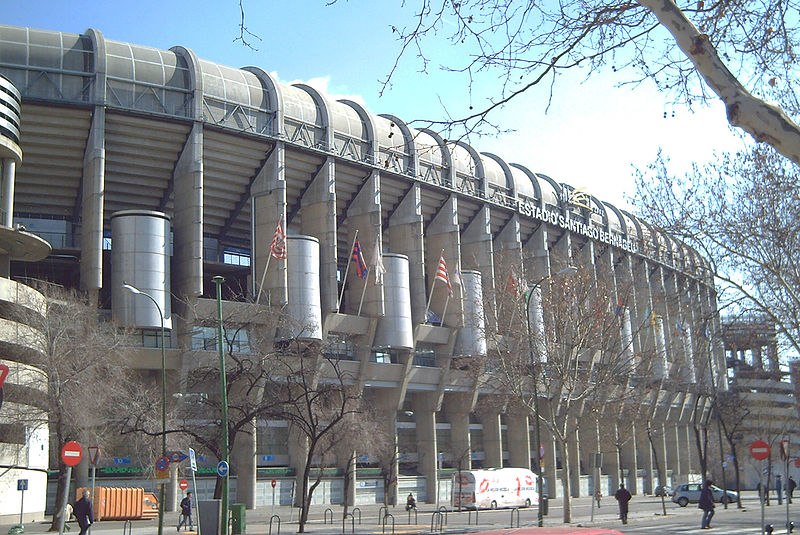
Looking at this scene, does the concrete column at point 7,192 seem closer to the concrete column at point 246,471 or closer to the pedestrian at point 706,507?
the concrete column at point 246,471

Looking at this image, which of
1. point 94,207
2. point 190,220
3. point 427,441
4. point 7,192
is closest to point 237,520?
point 7,192

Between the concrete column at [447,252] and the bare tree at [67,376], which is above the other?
the concrete column at [447,252]

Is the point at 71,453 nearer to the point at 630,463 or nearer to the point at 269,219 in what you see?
the point at 269,219

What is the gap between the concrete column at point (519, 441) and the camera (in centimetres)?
7650

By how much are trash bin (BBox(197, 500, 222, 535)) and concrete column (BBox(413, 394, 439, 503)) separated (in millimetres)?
39612

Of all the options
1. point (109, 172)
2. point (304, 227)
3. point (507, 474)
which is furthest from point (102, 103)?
point (507, 474)

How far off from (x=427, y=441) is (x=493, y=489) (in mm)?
12481

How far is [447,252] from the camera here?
70.6 m

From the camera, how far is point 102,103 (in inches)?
2039

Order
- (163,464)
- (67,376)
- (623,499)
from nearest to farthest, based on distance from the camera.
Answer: (163,464) → (67,376) → (623,499)

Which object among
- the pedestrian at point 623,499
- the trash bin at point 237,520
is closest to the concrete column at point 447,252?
the pedestrian at point 623,499

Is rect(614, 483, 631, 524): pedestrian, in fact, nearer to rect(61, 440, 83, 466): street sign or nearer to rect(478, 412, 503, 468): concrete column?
rect(61, 440, 83, 466): street sign

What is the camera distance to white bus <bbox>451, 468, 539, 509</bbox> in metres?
54.9

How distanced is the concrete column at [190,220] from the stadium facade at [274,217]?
5.1 inches
